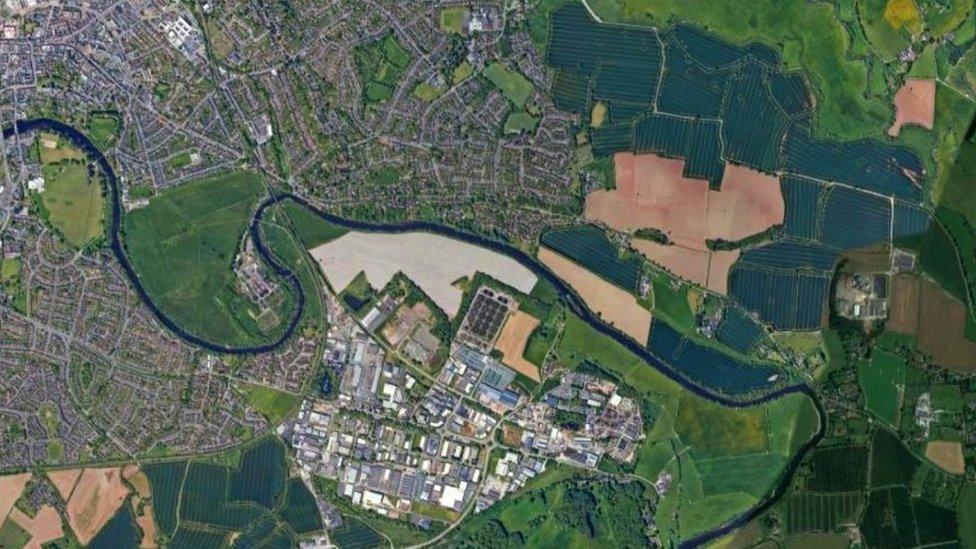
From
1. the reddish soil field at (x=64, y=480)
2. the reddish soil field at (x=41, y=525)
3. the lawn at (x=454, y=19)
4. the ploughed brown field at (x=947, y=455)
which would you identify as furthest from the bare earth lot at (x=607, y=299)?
the reddish soil field at (x=41, y=525)

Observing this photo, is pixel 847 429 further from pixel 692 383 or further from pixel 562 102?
pixel 562 102

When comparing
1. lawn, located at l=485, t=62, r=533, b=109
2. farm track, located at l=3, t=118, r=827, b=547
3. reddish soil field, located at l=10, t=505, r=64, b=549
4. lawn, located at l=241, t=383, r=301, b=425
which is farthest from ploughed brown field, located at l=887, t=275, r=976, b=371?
reddish soil field, located at l=10, t=505, r=64, b=549

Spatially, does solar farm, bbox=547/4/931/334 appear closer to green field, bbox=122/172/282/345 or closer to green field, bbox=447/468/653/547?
green field, bbox=447/468/653/547

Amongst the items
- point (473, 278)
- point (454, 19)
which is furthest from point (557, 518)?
point (454, 19)

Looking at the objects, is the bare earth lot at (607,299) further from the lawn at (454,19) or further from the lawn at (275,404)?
the lawn at (275,404)

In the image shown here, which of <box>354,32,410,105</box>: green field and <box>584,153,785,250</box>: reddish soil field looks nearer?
<box>584,153,785,250</box>: reddish soil field

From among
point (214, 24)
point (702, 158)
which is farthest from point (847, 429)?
point (214, 24)
